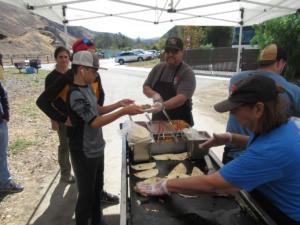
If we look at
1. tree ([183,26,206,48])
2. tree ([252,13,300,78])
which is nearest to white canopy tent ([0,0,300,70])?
tree ([252,13,300,78])

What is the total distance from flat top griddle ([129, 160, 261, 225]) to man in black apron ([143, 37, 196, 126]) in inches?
55.3

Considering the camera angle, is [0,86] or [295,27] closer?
[0,86]

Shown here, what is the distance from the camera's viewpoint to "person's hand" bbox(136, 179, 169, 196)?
1813 mm

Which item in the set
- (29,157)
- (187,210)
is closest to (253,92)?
(187,210)

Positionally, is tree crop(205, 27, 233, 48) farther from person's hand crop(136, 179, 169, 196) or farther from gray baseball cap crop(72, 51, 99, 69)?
person's hand crop(136, 179, 169, 196)

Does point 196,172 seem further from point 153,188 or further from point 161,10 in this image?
point 161,10

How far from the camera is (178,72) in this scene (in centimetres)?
346

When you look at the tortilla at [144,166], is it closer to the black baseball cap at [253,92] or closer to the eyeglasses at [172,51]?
the black baseball cap at [253,92]

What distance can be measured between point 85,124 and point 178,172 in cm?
91

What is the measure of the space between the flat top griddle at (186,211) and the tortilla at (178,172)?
275mm

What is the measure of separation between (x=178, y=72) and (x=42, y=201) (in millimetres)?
2537

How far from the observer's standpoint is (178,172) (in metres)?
2.27

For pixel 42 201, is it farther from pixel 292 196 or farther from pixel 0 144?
pixel 292 196

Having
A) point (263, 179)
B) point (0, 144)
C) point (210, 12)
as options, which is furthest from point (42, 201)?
point (210, 12)
